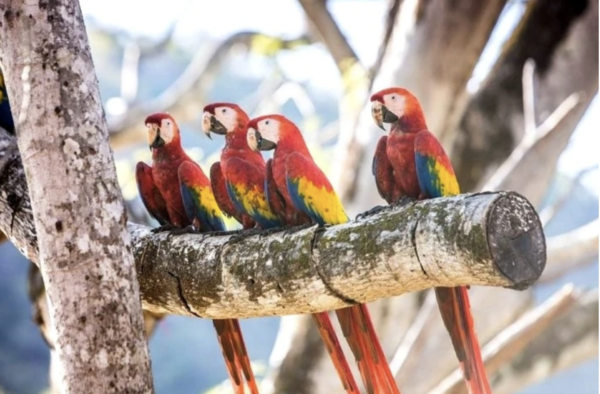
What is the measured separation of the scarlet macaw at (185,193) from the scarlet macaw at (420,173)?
0.66ft

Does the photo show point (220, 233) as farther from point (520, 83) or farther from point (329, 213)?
point (520, 83)

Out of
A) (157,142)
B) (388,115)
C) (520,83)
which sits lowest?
(388,115)

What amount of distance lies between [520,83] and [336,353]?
1.02 metres

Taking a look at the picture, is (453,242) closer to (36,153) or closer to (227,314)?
(227,314)

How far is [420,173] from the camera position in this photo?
80 centimetres

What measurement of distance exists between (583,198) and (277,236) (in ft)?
9.83

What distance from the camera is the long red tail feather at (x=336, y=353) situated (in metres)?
0.84

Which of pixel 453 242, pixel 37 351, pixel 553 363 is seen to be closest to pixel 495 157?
pixel 553 363

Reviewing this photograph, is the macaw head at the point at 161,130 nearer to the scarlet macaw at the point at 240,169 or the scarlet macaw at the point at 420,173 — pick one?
the scarlet macaw at the point at 240,169

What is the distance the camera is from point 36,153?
775mm

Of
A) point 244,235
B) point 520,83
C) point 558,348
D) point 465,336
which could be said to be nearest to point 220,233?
point 244,235

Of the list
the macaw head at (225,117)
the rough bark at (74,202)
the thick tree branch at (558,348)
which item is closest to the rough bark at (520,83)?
the thick tree branch at (558,348)

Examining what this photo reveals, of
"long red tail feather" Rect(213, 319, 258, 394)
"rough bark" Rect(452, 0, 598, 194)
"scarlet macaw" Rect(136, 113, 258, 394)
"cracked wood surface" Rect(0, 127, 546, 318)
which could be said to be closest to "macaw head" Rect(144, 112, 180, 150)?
"scarlet macaw" Rect(136, 113, 258, 394)

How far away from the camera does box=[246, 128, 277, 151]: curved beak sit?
850mm
